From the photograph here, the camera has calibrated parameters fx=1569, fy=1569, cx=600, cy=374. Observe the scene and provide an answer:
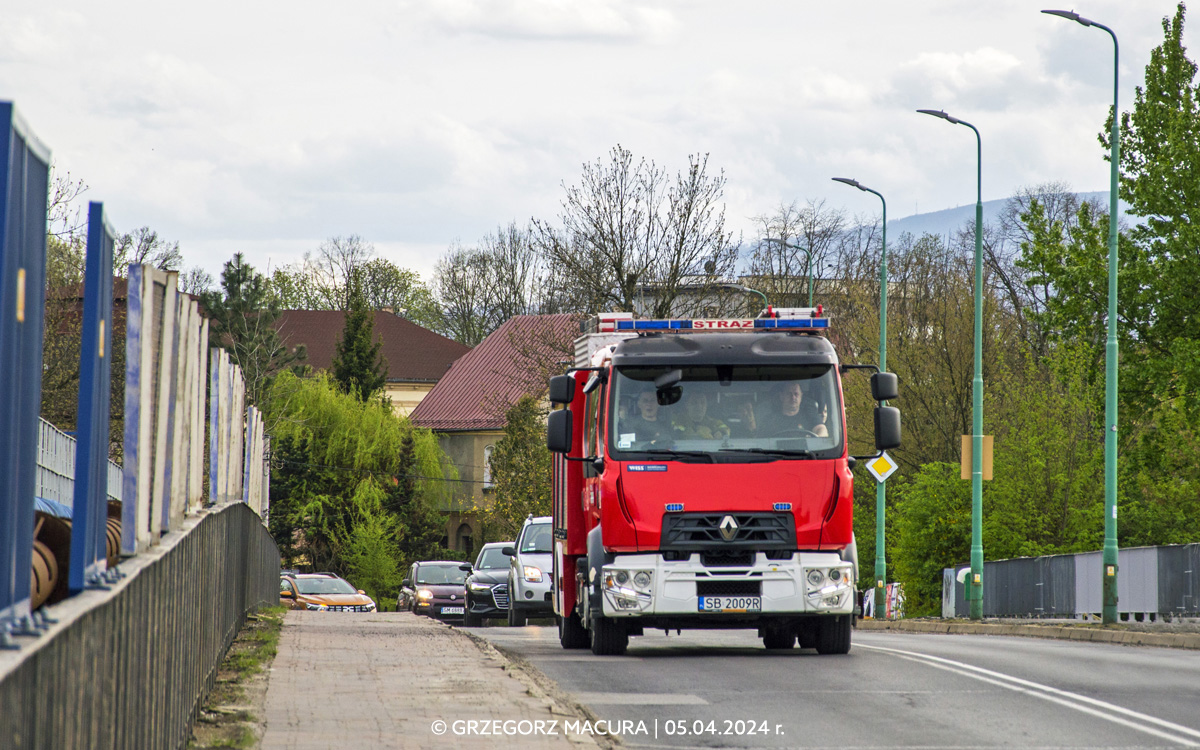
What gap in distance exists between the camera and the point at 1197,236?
31875 mm

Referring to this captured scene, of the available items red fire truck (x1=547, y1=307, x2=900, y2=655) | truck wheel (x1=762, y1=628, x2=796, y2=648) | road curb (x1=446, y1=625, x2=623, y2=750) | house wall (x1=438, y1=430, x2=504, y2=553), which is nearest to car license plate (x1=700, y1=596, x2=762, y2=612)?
red fire truck (x1=547, y1=307, x2=900, y2=655)

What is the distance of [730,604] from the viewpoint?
1397cm

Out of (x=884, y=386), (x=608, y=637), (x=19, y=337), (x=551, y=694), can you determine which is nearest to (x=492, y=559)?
(x=608, y=637)

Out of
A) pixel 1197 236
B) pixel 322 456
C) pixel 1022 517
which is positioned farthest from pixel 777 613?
pixel 322 456

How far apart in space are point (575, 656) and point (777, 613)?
239 cm

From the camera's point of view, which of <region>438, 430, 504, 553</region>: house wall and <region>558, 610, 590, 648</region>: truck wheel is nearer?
<region>558, 610, 590, 648</region>: truck wheel

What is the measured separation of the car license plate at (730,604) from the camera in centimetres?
1395

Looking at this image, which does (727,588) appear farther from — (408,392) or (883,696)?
(408,392)

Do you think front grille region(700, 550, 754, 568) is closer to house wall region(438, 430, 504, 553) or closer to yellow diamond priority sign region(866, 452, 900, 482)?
yellow diamond priority sign region(866, 452, 900, 482)

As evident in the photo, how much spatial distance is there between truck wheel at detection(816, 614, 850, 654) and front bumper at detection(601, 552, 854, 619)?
921mm

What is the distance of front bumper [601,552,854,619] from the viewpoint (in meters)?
14.0

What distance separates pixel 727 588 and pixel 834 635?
1.64 m

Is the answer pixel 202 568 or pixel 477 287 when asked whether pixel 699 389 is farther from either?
pixel 477 287

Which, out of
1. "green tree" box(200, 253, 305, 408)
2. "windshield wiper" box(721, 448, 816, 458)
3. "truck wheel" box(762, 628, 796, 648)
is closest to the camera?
"windshield wiper" box(721, 448, 816, 458)
